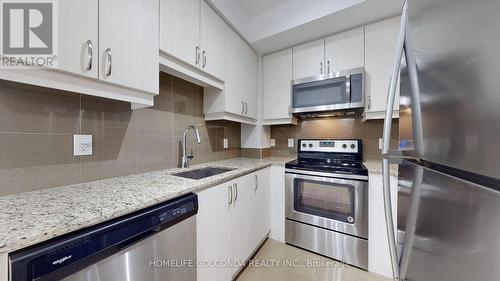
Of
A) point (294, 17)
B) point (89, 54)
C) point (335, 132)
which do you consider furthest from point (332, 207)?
point (89, 54)

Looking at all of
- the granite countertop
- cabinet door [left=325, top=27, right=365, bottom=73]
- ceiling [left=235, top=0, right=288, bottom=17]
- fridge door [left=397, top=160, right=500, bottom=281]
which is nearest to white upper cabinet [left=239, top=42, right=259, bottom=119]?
ceiling [left=235, top=0, right=288, bottom=17]

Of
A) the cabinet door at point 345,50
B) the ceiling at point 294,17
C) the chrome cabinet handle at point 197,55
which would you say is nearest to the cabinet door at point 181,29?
the chrome cabinet handle at point 197,55

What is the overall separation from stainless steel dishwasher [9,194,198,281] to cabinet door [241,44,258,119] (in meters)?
1.48

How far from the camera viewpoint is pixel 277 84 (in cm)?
239

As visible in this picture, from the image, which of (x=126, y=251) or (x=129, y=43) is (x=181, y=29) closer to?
(x=129, y=43)

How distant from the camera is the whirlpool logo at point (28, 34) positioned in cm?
66

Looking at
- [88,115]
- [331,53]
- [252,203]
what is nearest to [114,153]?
[88,115]

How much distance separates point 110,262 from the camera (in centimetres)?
66

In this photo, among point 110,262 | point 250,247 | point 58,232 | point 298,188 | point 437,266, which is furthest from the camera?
point 298,188

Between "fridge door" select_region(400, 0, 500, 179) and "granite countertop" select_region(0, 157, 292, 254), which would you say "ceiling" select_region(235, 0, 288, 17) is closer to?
"fridge door" select_region(400, 0, 500, 179)

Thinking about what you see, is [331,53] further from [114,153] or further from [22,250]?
[22,250]

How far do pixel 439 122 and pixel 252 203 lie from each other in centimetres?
153

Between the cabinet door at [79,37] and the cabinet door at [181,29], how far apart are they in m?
0.39

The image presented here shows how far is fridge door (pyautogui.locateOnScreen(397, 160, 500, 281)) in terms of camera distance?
29cm
